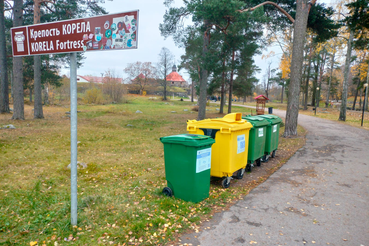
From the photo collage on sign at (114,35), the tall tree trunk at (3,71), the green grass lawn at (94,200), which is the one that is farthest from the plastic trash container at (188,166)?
the tall tree trunk at (3,71)

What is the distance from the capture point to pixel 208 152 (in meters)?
4.28

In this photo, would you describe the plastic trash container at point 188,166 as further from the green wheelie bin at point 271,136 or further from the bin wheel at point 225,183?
the green wheelie bin at point 271,136

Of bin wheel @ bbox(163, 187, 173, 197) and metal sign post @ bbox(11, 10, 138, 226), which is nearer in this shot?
metal sign post @ bbox(11, 10, 138, 226)

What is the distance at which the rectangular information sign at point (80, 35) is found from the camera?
2.68m

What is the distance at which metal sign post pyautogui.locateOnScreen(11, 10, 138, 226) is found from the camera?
2.68 m

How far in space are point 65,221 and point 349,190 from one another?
5.27 m

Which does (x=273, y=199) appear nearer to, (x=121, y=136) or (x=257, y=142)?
(x=257, y=142)

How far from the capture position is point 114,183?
17.2 ft

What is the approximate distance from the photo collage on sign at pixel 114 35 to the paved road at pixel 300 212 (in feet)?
8.13

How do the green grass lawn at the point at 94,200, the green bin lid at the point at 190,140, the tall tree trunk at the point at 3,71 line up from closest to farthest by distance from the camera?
the green grass lawn at the point at 94,200, the green bin lid at the point at 190,140, the tall tree trunk at the point at 3,71

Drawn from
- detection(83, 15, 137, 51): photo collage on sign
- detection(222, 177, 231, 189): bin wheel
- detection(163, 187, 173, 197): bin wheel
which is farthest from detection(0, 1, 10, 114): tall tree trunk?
detection(222, 177, 231, 189): bin wheel

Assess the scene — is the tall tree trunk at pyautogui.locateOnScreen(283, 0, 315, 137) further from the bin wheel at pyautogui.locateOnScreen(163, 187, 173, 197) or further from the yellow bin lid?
the bin wheel at pyautogui.locateOnScreen(163, 187, 173, 197)

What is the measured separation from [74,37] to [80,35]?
9cm

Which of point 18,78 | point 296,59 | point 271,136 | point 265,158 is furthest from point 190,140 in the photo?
point 18,78
